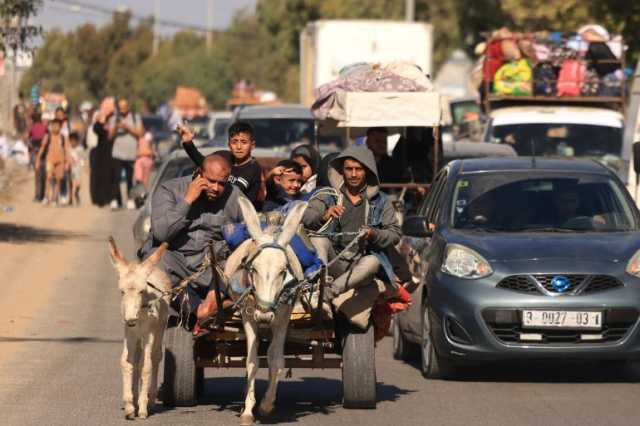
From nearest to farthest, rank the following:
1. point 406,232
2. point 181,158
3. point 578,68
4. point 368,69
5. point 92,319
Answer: point 406,232
point 92,319
point 181,158
point 368,69
point 578,68

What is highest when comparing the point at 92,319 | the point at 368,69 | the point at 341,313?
the point at 368,69

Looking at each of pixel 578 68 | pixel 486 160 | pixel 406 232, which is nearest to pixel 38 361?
pixel 406 232

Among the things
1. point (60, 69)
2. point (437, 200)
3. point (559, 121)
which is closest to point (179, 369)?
point (437, 200)

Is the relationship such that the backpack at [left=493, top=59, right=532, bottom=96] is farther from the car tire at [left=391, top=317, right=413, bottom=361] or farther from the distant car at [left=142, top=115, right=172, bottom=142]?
the distant car at [left=142, top=115, right=172, bottom=142]

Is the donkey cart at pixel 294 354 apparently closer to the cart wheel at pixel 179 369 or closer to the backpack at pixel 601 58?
the cart wheel at pixel 179 369

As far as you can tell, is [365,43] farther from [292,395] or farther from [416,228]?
[292,395]

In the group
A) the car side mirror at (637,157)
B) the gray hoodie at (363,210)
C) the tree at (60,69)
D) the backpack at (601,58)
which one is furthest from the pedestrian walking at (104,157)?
the tree at (60,69)

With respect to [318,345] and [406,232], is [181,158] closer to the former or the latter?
[406,232]

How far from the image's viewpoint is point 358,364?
1062cm

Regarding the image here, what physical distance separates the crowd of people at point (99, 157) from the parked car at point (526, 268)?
18804 mm

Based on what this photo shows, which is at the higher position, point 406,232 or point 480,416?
point 406,232

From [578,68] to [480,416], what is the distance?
15.9 meters

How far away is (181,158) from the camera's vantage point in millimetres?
18375

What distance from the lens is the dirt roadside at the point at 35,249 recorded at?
1783cm
